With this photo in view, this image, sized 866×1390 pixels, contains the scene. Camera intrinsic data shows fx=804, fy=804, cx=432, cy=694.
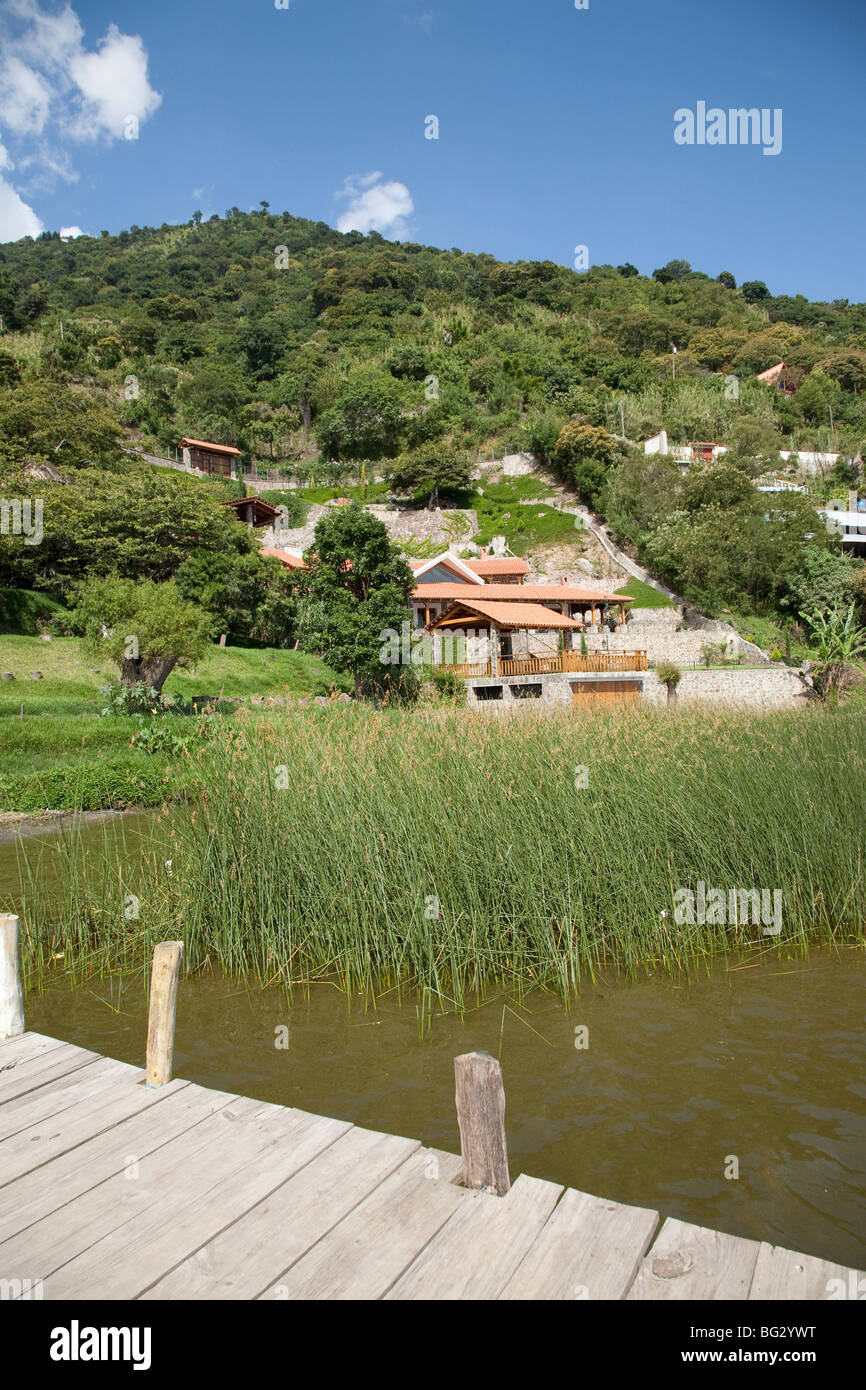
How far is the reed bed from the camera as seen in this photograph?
538 centimetres

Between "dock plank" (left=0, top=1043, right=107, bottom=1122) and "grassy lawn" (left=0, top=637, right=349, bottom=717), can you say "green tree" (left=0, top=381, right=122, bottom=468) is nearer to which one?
"grassy lawn" (left=0, top=637, right=349, bottom=717)

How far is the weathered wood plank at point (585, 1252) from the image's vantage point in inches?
83.7

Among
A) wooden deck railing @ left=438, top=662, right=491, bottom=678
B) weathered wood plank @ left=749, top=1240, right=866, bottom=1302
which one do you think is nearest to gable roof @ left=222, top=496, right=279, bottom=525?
wooden deck railing @ left=438, top=662, right=491, bottom=678

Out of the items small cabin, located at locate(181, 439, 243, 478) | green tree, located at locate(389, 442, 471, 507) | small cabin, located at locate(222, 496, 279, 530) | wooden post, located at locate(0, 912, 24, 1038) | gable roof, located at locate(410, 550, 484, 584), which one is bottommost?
wooden post, located at locate(0, 912, 24, 1038)

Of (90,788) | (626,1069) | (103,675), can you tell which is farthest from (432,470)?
(626,1069)

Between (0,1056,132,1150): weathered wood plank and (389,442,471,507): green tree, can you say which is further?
(389,442,471,507): green tree

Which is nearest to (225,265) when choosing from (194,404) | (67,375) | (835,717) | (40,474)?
(194,404)

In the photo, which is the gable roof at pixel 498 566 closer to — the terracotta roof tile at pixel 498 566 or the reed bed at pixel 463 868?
the terracotta roof tile at pixel 498 566

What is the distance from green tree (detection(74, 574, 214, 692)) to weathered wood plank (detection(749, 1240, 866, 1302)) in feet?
49.3

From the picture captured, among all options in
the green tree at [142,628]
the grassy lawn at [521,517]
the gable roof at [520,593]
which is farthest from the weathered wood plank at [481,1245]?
Answer: the grassy lawn at [521,517]

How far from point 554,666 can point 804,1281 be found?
71.4ft

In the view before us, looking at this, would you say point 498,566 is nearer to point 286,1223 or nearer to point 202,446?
point 202,446
